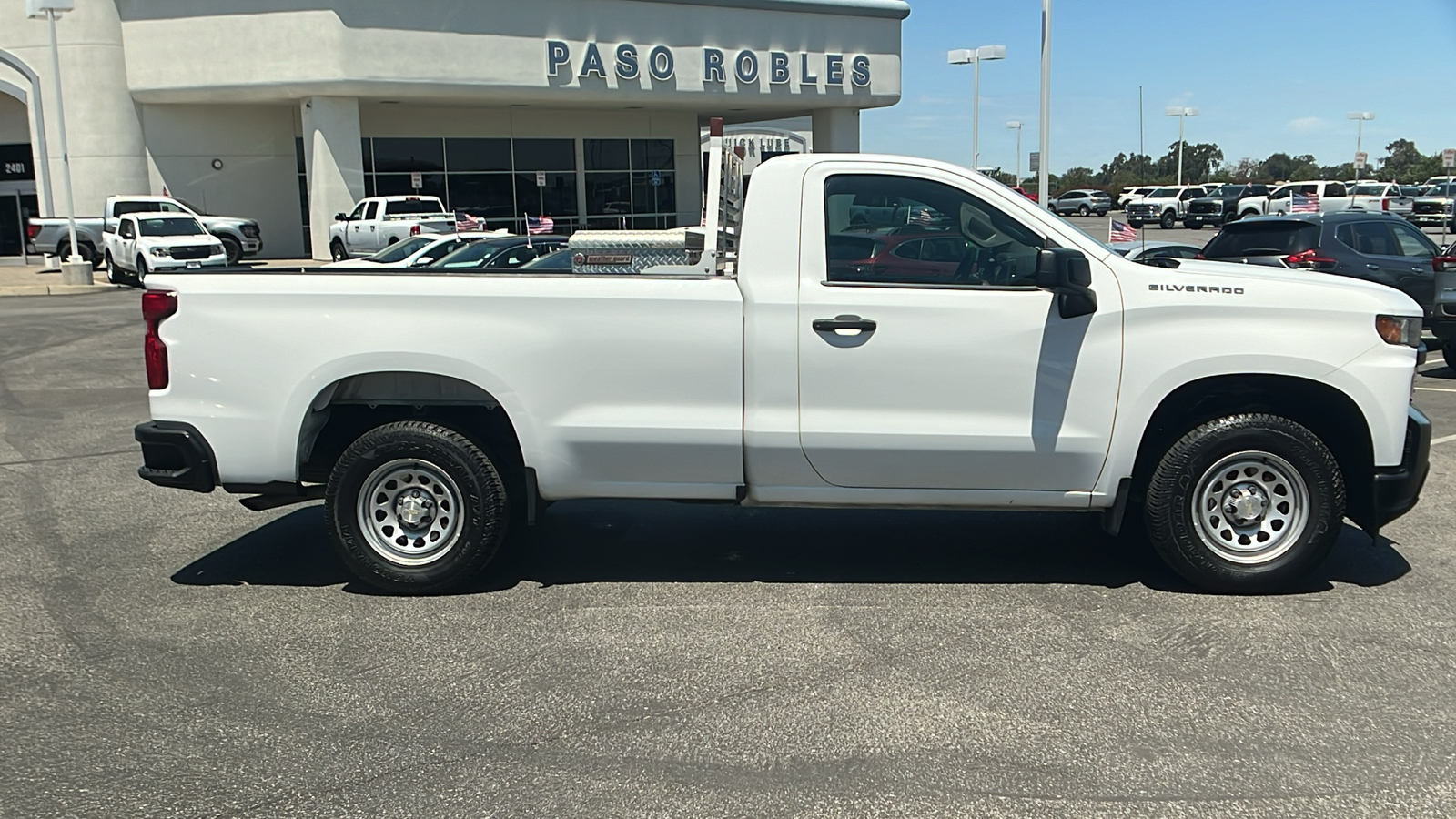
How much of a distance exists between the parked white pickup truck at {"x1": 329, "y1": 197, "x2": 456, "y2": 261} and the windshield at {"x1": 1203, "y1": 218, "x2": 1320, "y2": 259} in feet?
64.7

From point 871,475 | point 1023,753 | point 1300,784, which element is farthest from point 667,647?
point 1300,784

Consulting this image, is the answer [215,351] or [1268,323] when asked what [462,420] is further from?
[1268,323]

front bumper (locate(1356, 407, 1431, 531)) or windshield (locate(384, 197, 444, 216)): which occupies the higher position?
windshield (locate(384, 197, 444, 216))

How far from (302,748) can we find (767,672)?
173 centimetres

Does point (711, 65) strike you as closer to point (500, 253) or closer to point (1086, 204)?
point (500, 253)

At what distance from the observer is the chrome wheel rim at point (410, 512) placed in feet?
18.8

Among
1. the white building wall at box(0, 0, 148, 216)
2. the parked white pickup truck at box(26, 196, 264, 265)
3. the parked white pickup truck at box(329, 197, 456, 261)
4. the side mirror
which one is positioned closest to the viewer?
the side mirror

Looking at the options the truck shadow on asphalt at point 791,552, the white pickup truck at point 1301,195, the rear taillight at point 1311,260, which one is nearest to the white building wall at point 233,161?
the rear taillight at point 1311,260

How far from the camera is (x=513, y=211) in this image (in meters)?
39.1

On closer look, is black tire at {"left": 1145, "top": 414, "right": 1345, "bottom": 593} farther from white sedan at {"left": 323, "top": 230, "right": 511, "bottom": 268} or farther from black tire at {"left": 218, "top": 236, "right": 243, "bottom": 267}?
black tire at {"left": 218, "top": 236, "right": 243, "bottom": 267}

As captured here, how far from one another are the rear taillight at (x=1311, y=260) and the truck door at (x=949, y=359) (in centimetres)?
1030

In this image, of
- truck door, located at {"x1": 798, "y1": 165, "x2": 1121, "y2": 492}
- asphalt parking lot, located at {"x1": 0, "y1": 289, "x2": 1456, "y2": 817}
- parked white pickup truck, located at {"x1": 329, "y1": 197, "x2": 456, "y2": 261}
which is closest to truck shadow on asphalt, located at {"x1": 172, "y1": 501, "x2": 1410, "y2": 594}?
asphalt parking lot, located at {"x1": 0, "y1": 289, "x2": 1456, "y2": 817}

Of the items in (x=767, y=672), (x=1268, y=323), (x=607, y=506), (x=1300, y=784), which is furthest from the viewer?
(x=607, y=506)

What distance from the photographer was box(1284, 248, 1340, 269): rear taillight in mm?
14312
